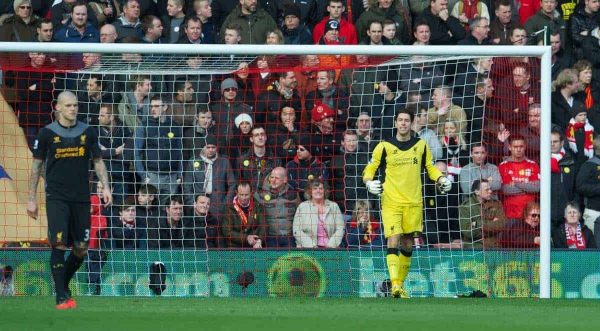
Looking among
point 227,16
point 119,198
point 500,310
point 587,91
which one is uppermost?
point 227,16

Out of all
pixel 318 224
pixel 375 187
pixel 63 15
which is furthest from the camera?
pixel 63 15

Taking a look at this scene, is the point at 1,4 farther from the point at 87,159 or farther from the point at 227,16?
the point at 87,159

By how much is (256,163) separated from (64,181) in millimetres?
3980

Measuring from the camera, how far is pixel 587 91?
18.2m

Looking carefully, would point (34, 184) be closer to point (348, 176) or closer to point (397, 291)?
point (397, 291)

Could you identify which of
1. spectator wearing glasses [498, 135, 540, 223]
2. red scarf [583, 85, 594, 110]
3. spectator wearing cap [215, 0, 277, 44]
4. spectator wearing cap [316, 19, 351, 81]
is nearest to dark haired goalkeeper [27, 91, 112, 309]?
spectator wearing cap [316, 19, 351, 81]

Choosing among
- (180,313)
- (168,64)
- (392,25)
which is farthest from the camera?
(392,25)

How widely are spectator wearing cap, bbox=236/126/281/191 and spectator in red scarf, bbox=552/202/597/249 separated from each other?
349cm

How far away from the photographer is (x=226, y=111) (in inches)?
654

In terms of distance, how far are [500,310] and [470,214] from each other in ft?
12.0

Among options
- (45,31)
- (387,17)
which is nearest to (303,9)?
(387,17)

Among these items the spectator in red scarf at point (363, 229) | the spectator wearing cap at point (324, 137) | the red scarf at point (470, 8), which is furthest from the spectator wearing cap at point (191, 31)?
the red scarf at point (470, 8)

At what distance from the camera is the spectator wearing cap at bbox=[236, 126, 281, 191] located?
16422 mm

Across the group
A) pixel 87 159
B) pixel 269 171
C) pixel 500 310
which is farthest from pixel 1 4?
pixel 500 310
